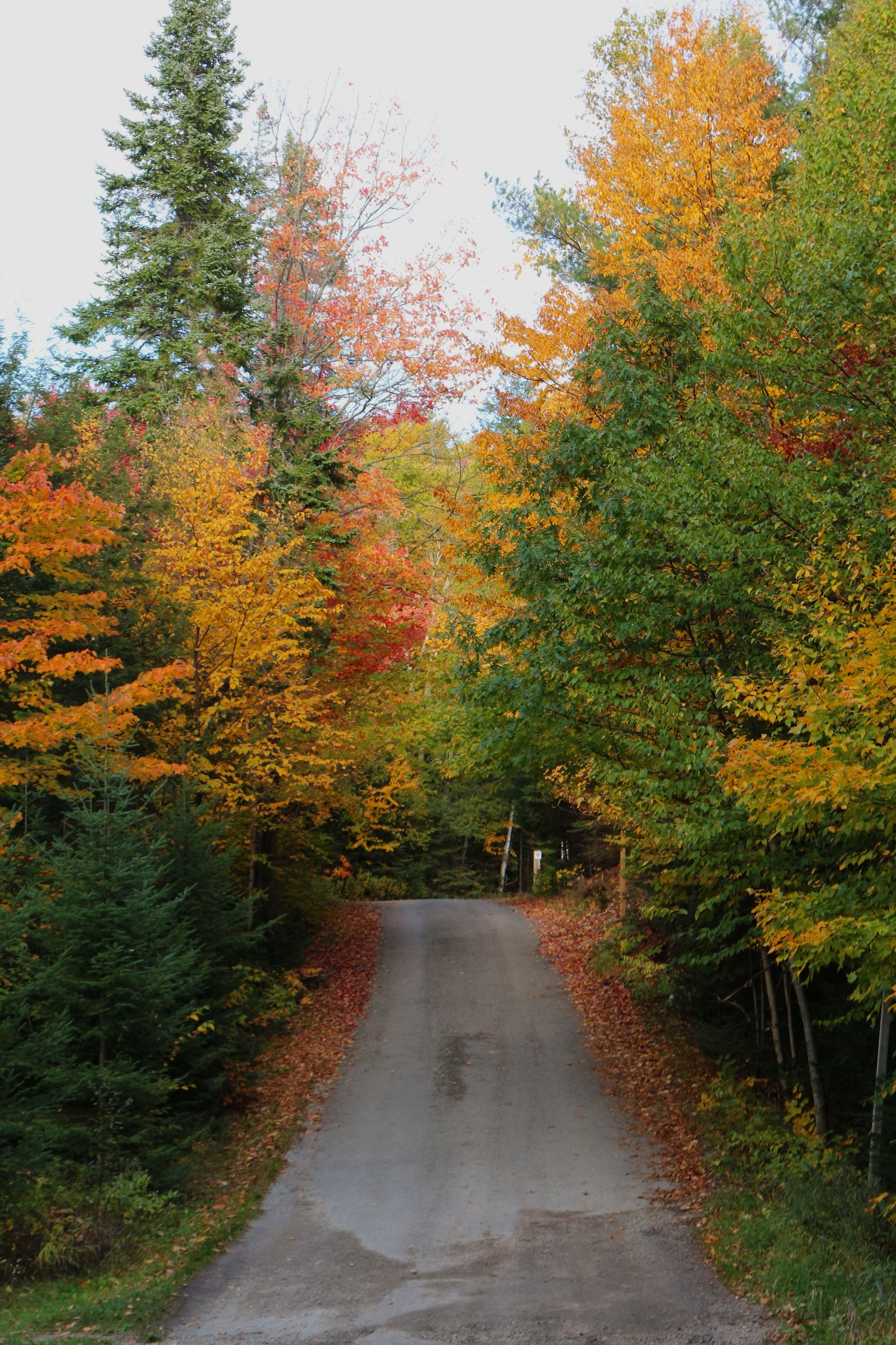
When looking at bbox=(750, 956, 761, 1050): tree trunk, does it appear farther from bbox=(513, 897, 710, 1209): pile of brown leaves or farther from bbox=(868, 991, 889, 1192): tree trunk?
bbox=(868, 991, 889, 1192): tree trunk

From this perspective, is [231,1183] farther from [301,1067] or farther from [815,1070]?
[815,1070]

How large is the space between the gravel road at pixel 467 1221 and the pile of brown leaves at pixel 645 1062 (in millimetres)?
340

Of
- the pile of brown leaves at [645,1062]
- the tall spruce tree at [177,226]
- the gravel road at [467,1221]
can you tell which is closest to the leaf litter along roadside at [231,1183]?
the gravel road at [467,1221]

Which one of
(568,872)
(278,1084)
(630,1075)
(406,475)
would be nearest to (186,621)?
(278,1084)

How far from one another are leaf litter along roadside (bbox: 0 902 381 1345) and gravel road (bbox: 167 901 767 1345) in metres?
0.26

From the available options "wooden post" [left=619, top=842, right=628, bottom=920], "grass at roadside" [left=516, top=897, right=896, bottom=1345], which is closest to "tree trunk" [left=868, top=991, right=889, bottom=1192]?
"grass at roadside" [left=516, top=897, right=896, bottom=1345]

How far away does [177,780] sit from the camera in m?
15.8

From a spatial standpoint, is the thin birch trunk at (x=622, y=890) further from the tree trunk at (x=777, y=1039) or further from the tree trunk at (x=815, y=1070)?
the tree trunk at (x=815, y=1070)

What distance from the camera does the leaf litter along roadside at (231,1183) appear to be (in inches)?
310

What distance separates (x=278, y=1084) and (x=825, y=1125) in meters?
7.57

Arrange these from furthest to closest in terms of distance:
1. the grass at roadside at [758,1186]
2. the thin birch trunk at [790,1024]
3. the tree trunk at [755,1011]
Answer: the tree trunk at [755,1011], the thin birch trunk at [790,1024], the grass at roadside at [758,1186]

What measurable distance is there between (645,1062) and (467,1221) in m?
5.87

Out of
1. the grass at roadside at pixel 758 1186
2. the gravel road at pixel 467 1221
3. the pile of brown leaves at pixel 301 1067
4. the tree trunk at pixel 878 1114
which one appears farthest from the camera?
the pile of brown leaves at pixel 301 1067

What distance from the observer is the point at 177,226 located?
26.8m
